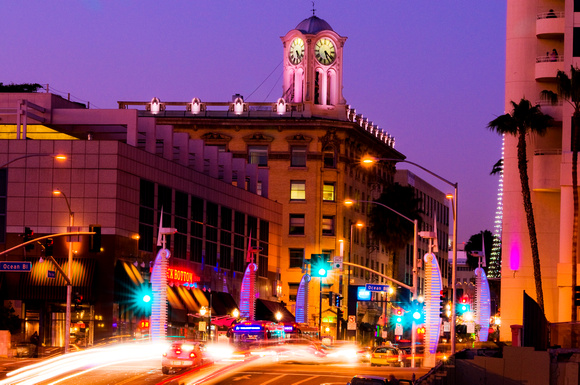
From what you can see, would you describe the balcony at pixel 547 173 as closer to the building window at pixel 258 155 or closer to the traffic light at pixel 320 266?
the traffic light at pixel 320 266

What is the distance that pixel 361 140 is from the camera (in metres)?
139

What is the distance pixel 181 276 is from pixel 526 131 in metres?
29.8

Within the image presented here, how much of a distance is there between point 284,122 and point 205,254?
32057mm

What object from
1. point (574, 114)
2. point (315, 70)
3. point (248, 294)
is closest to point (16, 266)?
point (248, 294)

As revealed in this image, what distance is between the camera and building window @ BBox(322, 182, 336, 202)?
13225 centimetres

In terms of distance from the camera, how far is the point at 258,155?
132m

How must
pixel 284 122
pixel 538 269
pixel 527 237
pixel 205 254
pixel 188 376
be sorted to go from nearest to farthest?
pixel 188 376
pixel 538 269
pixel 527 237
pixel 205 254
pixel 284 122

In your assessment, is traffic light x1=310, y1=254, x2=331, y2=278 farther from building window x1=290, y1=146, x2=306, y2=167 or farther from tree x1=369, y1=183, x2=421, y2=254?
tree x1=369, y1=183, x2=421, y2=254

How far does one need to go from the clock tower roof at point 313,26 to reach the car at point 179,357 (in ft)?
271

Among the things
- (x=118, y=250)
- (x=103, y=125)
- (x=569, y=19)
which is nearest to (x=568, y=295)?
(x=569, y=19)

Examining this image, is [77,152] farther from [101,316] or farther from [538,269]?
[538,269]

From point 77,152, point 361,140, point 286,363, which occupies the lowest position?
point 286,363

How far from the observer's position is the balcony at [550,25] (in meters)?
83.6

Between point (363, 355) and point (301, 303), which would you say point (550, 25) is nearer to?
point (363, 355)
